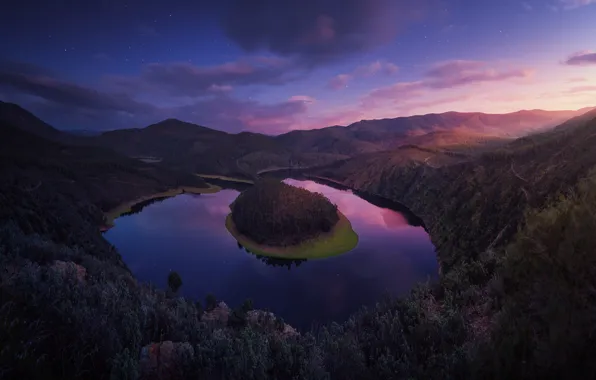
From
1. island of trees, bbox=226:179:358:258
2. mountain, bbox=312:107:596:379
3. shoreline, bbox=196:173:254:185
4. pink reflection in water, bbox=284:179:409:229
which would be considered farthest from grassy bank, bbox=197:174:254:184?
mountain, bbox=312:107:596:379

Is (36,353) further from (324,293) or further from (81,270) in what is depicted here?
(324,293)

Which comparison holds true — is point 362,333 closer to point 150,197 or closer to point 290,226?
point 290,226

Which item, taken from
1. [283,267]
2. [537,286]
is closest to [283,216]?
[283,267]

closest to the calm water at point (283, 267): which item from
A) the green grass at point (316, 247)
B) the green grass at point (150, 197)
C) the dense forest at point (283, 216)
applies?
the green grass at point (316, 247)

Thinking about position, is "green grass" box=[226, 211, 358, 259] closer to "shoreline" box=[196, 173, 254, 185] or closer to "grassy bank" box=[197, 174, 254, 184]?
"shoreline" box=[196, 173, 254, 185]

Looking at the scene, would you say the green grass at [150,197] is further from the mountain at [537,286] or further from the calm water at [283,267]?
the mountain at [537,286]

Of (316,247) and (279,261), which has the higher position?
(316,247)
